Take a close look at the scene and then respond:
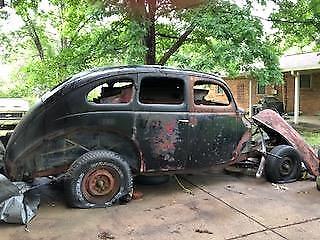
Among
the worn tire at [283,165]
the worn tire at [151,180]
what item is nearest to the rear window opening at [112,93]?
the worn tire at [151,180]

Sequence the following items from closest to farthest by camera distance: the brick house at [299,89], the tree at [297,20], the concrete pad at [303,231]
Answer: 1. the concrete pad at [303,231]
2. the tree at [297,20]
3. the brick house at [299,89]

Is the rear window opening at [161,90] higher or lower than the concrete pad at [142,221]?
higher

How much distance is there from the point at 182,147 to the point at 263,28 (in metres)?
7.10

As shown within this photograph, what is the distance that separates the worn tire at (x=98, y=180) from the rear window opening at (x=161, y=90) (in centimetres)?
107

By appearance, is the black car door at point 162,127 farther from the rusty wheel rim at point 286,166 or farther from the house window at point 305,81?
the house window at point 305,81

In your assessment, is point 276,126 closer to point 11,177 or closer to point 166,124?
point 166,124

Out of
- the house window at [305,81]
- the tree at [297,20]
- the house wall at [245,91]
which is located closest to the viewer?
the tree at [297,20]

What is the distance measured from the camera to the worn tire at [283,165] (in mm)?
6051

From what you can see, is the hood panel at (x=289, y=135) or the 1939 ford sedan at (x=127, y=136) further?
the hood panel at (x=289, y=135)

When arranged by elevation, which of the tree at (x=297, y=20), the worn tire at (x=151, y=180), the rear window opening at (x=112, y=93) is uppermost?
the tree at (x=297, y=20)

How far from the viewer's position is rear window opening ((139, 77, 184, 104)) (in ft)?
18.3

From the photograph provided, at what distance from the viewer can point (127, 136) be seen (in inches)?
202

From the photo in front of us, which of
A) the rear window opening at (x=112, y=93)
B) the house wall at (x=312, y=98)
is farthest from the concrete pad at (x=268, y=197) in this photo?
the house wall at (x=312, y=98)

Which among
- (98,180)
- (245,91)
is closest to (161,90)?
(98,180)
